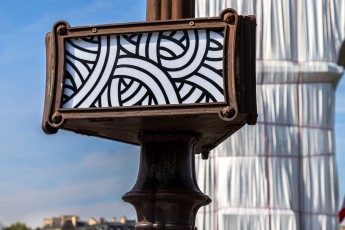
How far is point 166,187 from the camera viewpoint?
1.35 meters

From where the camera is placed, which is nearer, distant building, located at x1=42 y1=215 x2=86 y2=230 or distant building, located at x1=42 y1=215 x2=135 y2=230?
distant building, located at x1=42 y1=215 x2=135 y2=230

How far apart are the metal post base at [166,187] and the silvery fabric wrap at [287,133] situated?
8329 mm

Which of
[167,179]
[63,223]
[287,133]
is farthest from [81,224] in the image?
[167,179]

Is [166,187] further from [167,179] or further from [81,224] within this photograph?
[81,224]

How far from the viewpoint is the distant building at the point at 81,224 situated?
34.5 meters

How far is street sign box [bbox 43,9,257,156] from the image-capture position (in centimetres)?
125

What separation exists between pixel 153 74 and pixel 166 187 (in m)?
0.21

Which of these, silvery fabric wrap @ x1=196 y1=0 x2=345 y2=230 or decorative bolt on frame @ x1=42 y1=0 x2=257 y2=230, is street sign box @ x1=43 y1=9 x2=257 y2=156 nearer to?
decorative bolt on frame @ x1=42 y1=0 x2=257 y2=230

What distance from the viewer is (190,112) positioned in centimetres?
124

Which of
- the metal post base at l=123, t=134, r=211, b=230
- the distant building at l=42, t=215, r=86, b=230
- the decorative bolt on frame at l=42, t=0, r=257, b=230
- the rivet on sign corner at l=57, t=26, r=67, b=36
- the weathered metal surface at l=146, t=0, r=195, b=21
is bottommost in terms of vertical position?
the distant building at l=42, t=215, r=86, b=230

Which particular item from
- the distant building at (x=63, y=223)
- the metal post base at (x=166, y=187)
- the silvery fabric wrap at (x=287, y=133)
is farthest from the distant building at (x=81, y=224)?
the metal post base at (x=166, y=187)

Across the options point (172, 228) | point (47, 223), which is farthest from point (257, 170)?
point (47, 223)

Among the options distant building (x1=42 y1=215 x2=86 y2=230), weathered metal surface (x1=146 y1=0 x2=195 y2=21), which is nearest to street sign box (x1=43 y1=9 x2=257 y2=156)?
weathered metal surface (x1=146 y1=0 x2=195 y2=21)

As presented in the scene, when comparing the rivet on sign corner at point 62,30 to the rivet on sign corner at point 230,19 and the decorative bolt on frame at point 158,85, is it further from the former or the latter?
the rivet on sign corner at point 230,19
